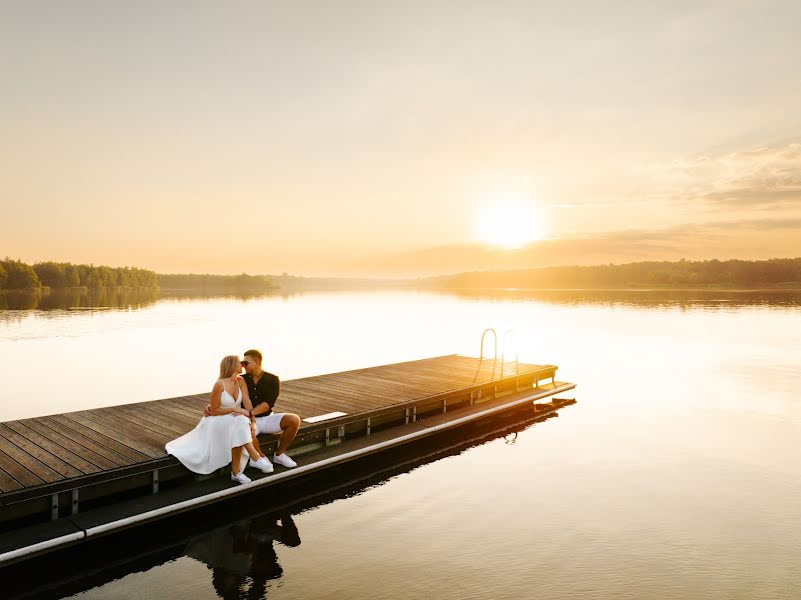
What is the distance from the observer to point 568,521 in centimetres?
945

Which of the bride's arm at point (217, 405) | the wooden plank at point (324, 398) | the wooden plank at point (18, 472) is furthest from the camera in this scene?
the wooden plank at point (324, 398)

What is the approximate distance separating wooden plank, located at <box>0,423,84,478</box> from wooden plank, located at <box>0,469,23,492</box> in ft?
1.69

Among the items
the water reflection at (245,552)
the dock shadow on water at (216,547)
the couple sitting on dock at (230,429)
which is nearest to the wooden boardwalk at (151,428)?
the couple sitting on dock at (230,429)

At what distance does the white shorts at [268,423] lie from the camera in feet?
31.8

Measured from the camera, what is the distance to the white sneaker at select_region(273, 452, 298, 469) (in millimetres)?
9680

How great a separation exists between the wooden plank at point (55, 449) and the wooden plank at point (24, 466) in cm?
16

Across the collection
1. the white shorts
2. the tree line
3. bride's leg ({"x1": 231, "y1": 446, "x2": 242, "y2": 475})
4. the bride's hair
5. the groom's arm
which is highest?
the tree line

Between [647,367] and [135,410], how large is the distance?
24.9 meters

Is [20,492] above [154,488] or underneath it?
above

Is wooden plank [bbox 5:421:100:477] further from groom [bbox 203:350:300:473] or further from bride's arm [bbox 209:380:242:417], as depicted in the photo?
groom [bbox 203:350:300:473]

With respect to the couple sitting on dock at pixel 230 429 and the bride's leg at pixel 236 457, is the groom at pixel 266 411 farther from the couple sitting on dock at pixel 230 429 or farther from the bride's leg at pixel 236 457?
the bride's leg at pixel 236 457

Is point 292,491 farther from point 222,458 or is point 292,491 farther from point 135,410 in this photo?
point 135,410

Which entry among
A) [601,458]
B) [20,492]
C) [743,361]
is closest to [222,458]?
[20,492]

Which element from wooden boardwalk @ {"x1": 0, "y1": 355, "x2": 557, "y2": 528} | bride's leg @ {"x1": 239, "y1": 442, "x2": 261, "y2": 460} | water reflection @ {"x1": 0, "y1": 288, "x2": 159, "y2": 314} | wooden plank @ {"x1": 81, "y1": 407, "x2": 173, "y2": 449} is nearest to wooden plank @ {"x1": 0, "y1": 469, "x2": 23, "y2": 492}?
wooden boardwalk @ {"x1": 0, "y1": 355, "x2": 557, "y2": 528}
